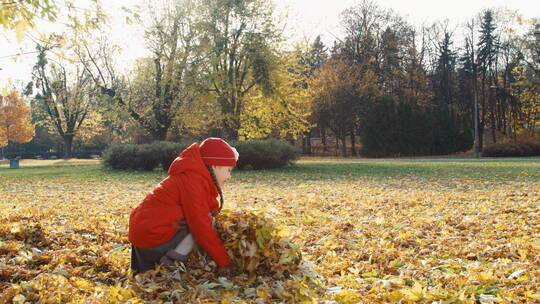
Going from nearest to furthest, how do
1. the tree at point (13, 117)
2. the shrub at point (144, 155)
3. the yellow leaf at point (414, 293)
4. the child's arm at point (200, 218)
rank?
the yellow leaf at point (414, 293) → the child's arm at point (200, 218) → the shrub at point (144, 155) → the tree at point (13, 117)

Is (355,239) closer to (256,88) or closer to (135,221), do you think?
(135,221)

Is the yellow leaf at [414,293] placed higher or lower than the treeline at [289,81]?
lower

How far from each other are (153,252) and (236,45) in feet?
68.7

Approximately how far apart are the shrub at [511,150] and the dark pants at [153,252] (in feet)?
103

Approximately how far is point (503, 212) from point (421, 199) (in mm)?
2069

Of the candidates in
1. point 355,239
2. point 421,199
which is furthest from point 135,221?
point 421,199

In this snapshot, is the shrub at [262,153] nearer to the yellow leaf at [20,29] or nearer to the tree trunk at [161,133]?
the tree trunk at [161,133]

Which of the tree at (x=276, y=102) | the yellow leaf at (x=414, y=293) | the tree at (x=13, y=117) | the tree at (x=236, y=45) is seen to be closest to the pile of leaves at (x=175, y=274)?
the yellow leaf at (x=414, y=293)

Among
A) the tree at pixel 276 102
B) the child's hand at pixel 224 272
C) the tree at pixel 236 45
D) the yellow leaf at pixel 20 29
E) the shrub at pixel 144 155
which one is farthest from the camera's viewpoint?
the tree at pixel 276 102

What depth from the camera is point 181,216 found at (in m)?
3.48

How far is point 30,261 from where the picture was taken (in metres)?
3.86

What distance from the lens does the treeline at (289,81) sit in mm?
23344

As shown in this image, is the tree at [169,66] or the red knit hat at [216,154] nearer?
the red knit hat at [216,154]

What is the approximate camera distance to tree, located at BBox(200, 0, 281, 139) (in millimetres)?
22766
